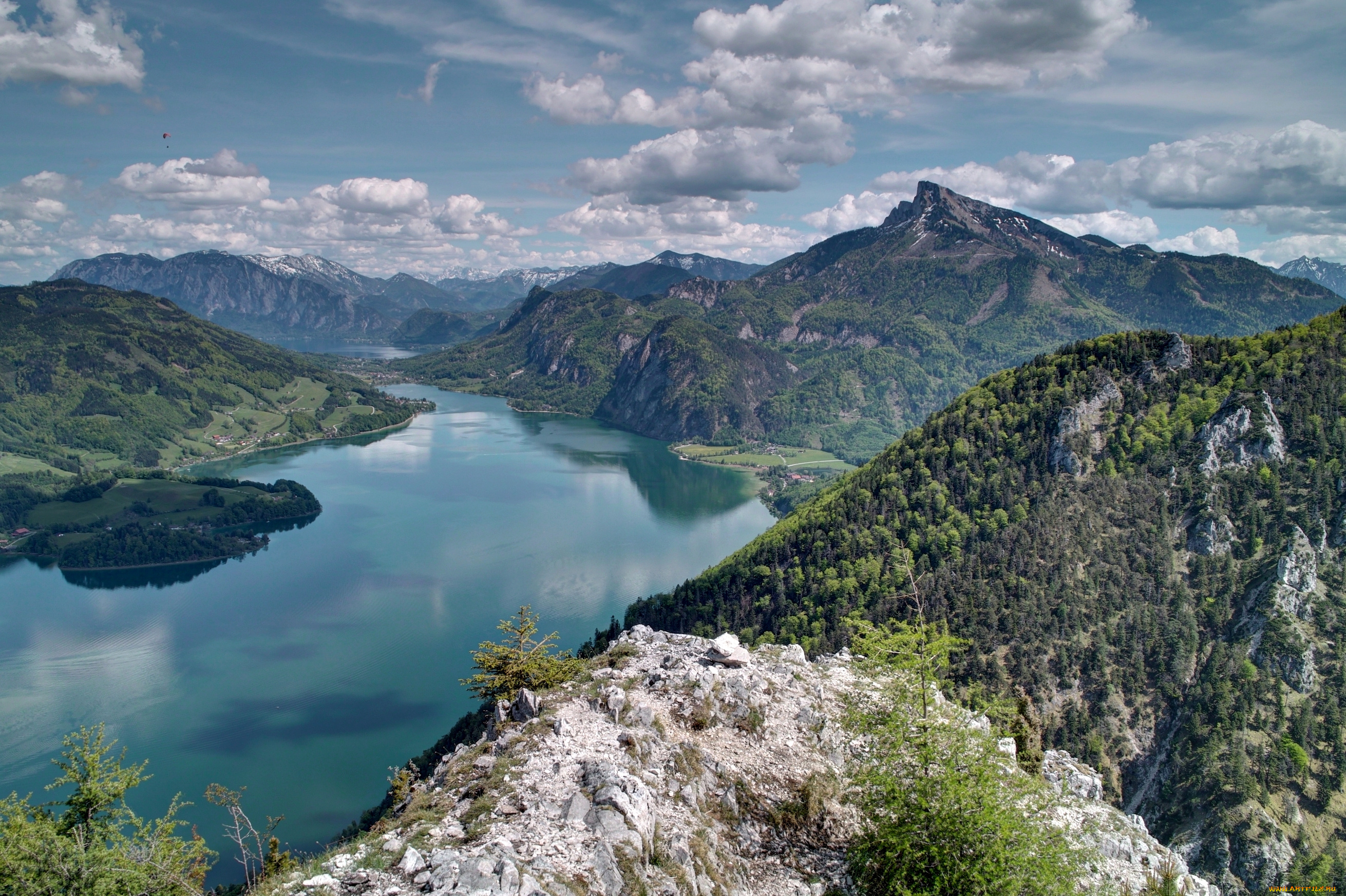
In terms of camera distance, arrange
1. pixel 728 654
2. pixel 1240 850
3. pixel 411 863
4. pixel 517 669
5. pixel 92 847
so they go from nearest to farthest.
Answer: pixel 411 863
pixel 92 847
pixel 517 669
pixel 728 654
pixel 1240 850

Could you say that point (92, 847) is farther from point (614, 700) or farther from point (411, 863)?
point (614, 700)

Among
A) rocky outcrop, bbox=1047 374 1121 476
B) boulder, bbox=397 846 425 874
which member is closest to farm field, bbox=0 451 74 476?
boulder, bbox=397 846 425 874

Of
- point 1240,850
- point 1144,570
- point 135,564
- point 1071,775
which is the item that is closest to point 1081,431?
point 1144,570

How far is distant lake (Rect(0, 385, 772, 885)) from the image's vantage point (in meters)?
64.5

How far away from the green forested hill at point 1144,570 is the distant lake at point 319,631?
78.0 ft

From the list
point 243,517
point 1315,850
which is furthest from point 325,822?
point 243,517

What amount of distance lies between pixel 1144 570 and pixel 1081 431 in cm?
1965

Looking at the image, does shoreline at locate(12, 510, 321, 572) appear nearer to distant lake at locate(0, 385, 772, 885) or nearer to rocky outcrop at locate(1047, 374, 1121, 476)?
distant lake at locate(0, 385, 772, 885)

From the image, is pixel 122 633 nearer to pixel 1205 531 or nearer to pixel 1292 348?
pixel 1205 531

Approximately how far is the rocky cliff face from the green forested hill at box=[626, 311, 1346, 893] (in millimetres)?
15116

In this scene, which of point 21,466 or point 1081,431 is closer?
point 1081,431

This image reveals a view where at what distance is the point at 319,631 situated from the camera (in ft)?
296

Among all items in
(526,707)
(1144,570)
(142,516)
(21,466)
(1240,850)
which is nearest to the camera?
(526,707)

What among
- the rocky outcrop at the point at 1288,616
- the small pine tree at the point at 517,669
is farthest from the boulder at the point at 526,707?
the rocky outcrop at the point at 1288,616
